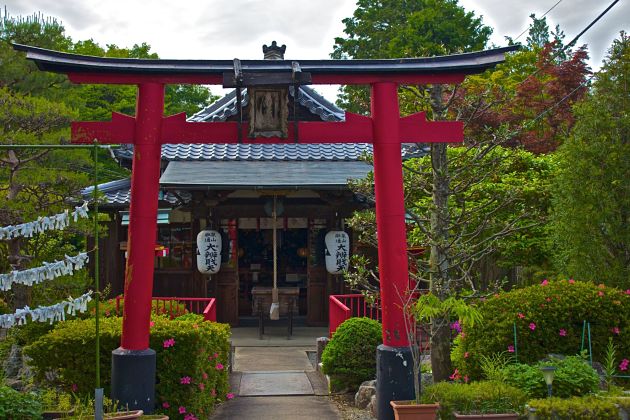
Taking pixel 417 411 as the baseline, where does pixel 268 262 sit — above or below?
above

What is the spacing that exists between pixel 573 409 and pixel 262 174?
1091 centimetres

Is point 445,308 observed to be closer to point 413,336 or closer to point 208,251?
point 413,336

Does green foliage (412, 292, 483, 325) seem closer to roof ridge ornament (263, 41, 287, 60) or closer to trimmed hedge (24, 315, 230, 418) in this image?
trimmed hedge (24, 315, 230, 418)

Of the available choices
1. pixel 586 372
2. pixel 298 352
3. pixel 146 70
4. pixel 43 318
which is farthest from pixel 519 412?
pixel 298 352

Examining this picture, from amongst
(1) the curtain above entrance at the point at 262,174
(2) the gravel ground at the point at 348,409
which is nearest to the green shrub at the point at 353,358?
(2) the gravel ground at the point at 348,409

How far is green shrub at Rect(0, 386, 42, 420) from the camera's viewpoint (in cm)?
739

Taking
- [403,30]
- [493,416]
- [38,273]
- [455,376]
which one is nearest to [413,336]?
[493,416]

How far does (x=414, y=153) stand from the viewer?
18.1 meters

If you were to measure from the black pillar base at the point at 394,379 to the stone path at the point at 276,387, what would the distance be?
1657 mm

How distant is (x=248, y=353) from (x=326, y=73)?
829 cm

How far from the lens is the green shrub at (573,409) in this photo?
24.8 feet

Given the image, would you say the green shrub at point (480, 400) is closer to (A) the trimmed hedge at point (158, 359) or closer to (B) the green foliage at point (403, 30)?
(A) the trimmed hedge at point (158, 359)

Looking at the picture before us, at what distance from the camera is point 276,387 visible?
12.4m

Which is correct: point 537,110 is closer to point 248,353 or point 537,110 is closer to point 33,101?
point 248,353
